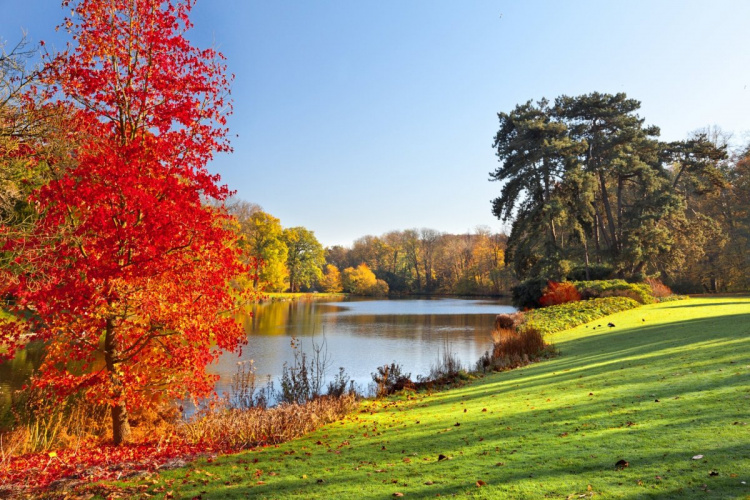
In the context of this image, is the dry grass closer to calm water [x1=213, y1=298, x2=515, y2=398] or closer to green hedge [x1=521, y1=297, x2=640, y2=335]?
calm water [x1=213, y1=298, x2=515, y2=398]

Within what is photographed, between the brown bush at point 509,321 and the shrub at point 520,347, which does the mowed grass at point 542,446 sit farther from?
the brown bush at point 509,321

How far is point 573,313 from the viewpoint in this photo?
61.3ft

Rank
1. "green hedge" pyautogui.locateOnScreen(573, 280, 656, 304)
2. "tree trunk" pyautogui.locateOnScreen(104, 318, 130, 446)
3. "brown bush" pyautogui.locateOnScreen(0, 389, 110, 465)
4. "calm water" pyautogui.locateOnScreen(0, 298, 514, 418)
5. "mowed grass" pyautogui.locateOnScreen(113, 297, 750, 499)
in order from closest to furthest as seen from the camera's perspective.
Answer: "mowed grass" pyautogui.locateOnScreen(113, 297, 750, 499)
"tree trunk" pyautogui.locateOnScreen(104, 318, 130, 446)
"brown bush" pyautogui.locateOnScreen(0, 389, 110, 465)
"calm water" pyautogui.locateOnScreen(0, 298, 514, 418)
"green hedge" pyautogui.locateOnScreen(573, 280, 656, 304)

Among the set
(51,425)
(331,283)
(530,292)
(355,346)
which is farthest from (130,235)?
(331,283)

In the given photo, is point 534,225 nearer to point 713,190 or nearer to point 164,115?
point 713,190

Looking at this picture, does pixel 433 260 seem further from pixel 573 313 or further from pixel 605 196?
pixel 573 313

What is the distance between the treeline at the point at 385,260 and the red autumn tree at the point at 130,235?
44.5 meters

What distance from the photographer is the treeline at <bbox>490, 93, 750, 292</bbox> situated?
2744cm

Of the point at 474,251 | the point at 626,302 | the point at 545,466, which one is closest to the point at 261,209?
the point at 474,251

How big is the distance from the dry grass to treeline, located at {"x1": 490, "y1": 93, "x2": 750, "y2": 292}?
21758mm

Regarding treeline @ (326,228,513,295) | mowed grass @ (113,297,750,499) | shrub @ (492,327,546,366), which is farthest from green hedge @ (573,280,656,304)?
treeline @ (326,228,513,295)

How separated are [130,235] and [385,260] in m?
79.6

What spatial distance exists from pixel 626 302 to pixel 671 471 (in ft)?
64.5

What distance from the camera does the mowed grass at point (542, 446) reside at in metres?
3.43
